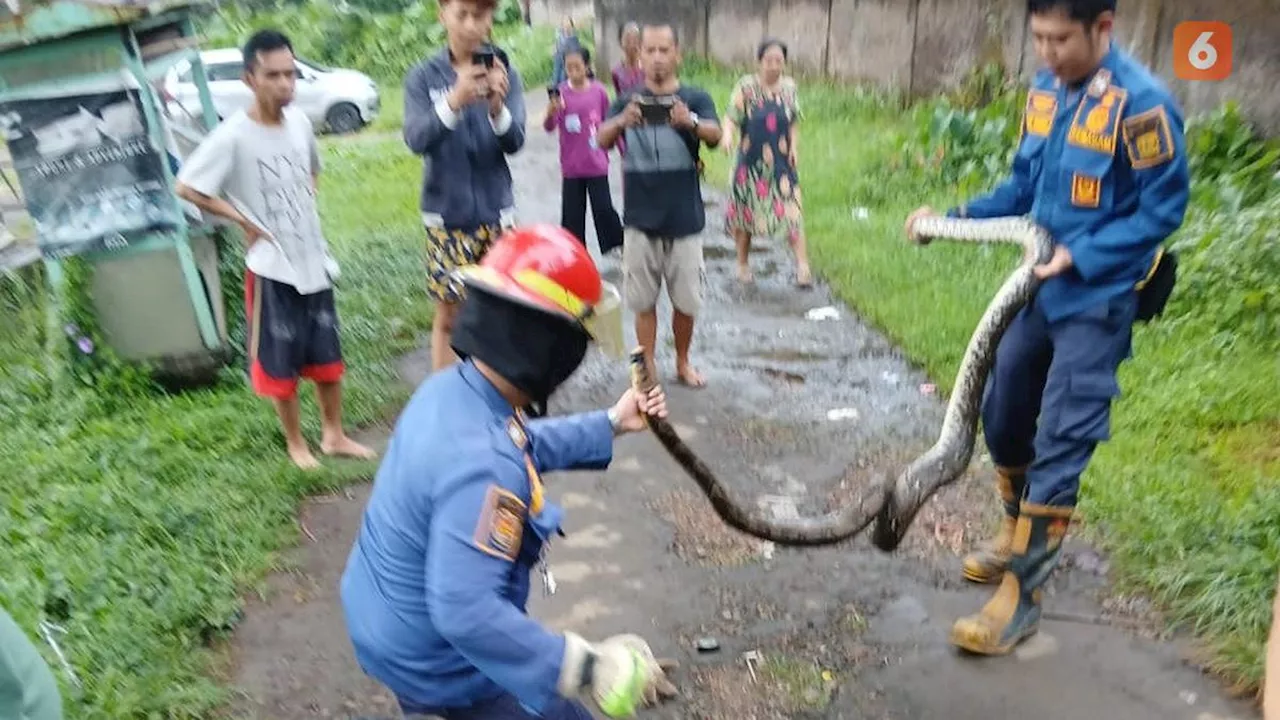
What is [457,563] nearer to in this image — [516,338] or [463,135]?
[516,338]

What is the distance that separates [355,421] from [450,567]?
134 inches

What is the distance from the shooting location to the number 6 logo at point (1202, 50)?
23.2ft

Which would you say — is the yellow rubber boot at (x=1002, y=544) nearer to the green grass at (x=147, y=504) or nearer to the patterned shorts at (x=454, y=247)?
the patterned shorts at (x=454, y=247)

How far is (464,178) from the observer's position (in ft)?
14.9

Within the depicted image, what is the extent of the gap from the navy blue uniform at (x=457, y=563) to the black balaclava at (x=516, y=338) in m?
0.08

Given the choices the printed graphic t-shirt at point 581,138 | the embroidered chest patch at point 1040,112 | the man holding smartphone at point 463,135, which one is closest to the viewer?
the embroidered chest patch at point 1040,112

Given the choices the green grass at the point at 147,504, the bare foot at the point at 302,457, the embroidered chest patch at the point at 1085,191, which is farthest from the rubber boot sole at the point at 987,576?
the bare foot at the point at 302,457

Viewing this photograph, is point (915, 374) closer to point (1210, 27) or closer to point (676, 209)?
point (676, 209)

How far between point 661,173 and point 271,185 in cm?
174

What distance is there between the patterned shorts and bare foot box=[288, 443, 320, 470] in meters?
0.97

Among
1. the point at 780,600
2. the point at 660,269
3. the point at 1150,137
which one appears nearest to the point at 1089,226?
the point at 1150,137

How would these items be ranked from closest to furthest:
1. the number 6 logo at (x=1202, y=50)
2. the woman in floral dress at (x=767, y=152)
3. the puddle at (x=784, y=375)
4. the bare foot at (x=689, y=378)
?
the bare foot at (x=689, y=378), the puddle at (x=784, y=375), the woman in floral dress at (x=767, y=152), the number 6 logo at (x=1202, y=50)

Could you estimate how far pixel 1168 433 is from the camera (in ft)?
14.9

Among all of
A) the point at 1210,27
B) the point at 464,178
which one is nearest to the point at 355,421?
the point at 464,178
